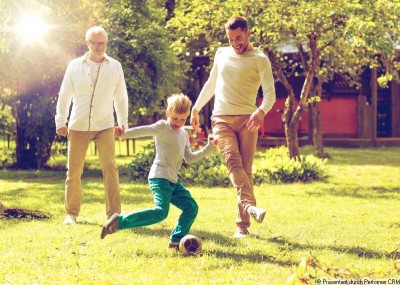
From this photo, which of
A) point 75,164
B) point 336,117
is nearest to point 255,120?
point 75,164

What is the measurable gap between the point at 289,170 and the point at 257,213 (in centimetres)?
709

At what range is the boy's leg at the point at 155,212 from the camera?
638 cm

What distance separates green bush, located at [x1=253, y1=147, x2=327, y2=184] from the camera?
13562 mm

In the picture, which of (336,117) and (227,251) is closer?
(227,251)

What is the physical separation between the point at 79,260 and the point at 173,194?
3.58 ft

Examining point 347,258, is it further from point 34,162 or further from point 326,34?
point 34,162

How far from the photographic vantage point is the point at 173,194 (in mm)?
6727

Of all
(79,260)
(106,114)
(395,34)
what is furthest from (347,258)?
(395,34)

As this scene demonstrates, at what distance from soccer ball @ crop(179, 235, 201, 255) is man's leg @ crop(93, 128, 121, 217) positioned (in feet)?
6.55

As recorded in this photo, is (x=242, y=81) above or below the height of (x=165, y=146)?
above

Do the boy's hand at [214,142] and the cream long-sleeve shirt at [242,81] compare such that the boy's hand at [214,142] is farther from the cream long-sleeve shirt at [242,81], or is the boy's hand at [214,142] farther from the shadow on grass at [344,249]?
the shadow on grass at [344,249]

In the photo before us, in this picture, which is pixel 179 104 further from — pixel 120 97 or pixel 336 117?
pixel 336 117

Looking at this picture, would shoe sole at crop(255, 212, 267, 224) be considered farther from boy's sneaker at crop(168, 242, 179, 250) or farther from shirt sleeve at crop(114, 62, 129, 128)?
shirt sleeve at crop(114, 62, 129, 128)

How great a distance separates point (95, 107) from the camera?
8078mm
